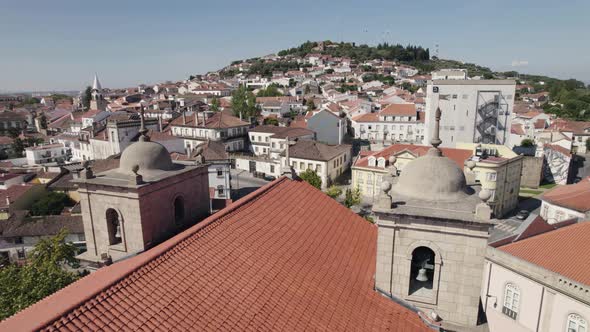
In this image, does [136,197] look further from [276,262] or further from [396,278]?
[396,278]

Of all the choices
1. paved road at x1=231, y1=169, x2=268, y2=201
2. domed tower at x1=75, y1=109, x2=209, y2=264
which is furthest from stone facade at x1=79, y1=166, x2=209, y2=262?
paved road at x1=231, y1=169, x2=268, y2=201

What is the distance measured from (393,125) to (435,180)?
71.2m

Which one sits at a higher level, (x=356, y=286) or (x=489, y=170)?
(x=356, y=286)

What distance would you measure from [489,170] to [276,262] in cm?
3965

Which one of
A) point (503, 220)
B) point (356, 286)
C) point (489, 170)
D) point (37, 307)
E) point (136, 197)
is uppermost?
point (136, 197)

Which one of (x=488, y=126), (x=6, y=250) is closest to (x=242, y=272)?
(x=6, y=250)

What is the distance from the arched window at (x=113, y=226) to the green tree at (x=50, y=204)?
33786mm

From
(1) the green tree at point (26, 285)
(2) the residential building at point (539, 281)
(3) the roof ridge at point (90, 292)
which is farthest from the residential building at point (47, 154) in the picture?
(2) the residential building at point (539, 281)

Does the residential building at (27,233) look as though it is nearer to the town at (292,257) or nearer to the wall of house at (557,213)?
the town at (292,257)

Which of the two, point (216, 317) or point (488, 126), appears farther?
point (488, 126)

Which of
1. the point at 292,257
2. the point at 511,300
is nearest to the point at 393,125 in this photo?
the point at 511,300

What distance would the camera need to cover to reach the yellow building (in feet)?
139

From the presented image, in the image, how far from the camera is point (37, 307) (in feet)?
29.0

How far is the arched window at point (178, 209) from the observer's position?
16.3 m
